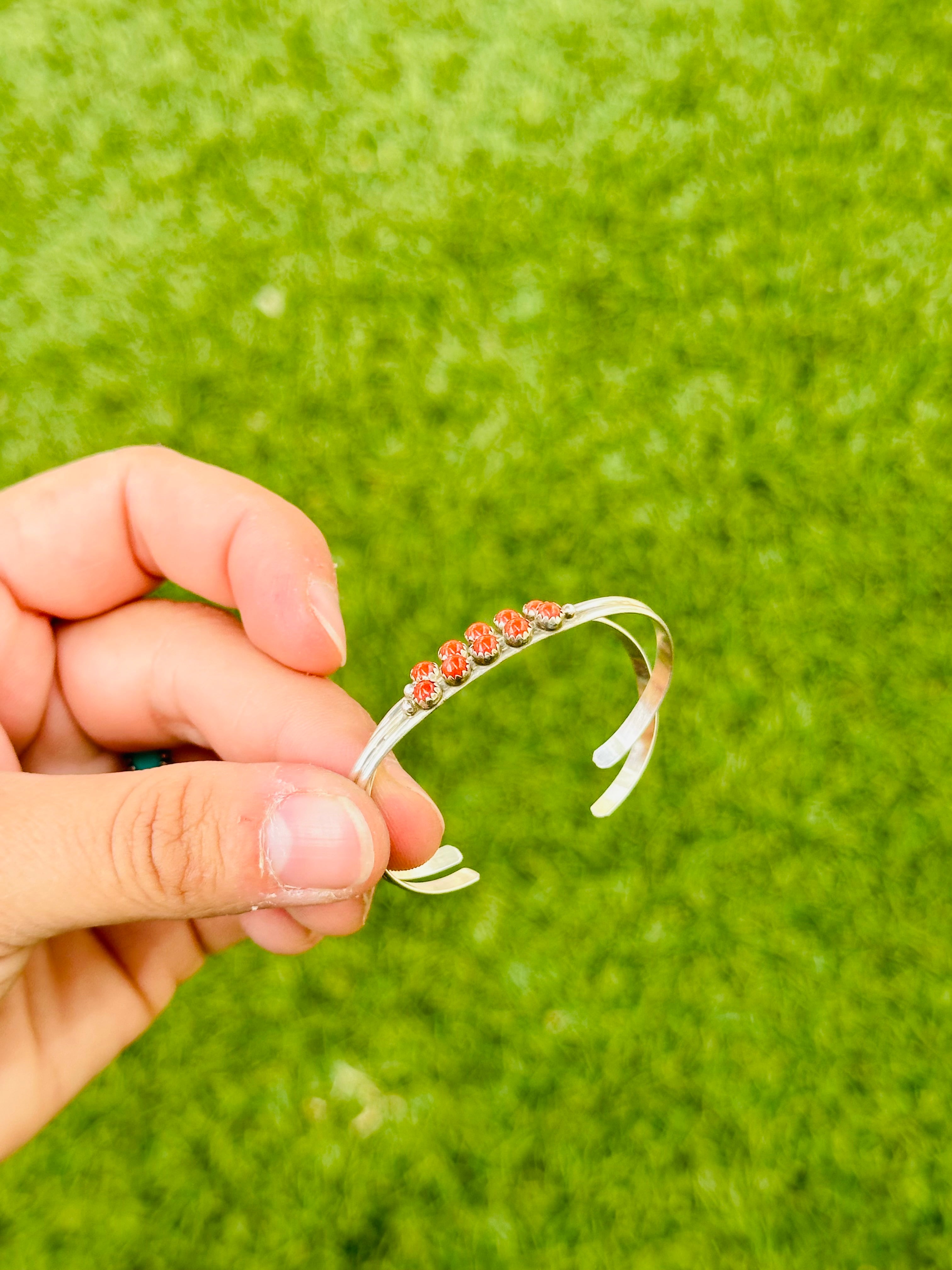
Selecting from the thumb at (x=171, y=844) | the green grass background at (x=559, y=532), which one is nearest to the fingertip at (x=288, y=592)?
the thumb at (x=171, y=844)

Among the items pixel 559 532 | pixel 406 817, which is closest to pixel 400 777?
pixel 406 817

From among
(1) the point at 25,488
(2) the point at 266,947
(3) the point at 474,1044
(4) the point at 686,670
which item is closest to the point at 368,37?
(1) the point at 25,488

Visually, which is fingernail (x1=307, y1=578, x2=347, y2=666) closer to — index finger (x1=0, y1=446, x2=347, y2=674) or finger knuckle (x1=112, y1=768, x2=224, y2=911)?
index finger (x1=0, y1=446, x2=347, y2=674)

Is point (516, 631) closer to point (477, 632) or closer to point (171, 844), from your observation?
point (477, 632)

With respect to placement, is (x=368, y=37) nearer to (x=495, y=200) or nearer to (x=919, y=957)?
(x=495, y=200)

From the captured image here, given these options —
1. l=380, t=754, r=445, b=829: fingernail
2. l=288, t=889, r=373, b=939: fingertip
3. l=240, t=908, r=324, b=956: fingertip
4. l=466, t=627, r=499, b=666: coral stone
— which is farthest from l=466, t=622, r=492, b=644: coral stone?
l=240, t=908, r=324, b=956: fingertip
